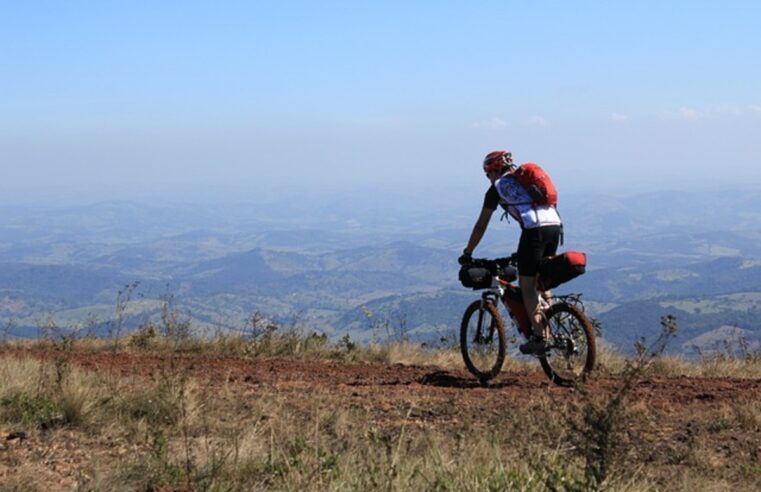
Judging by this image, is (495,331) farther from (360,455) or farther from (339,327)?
(339,327)

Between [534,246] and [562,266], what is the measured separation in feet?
1.03

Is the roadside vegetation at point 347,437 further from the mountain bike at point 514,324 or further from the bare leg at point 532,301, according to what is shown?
the bare leg at point 532,301

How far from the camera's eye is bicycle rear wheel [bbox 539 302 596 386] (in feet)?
24.4

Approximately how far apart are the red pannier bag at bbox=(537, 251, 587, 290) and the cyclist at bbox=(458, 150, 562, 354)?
0.08 m

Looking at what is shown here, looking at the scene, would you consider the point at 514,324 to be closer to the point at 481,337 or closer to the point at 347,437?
the point at 481,337

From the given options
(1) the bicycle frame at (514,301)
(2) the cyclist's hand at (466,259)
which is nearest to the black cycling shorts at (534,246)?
(1) the bicycle frame at (514,301)

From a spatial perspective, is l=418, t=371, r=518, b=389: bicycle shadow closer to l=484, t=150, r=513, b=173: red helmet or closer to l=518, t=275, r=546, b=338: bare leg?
l=518, t=275, r=546, b=338: bare leg

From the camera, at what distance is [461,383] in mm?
7898

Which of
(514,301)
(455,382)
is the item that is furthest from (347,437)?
(514,301)

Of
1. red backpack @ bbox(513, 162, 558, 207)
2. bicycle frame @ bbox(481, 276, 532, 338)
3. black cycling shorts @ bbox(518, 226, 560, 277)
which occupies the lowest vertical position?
bicycle frame @ bbox(481, 276, 532, 338)

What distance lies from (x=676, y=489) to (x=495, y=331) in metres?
4.24

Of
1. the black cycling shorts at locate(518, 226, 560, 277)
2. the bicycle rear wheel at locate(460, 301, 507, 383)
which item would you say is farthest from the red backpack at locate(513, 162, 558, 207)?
the bicycle rear wheel at locate(460, 301, 507, 383)

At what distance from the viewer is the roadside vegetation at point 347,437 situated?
3939mm

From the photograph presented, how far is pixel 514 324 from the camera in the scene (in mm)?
8039
